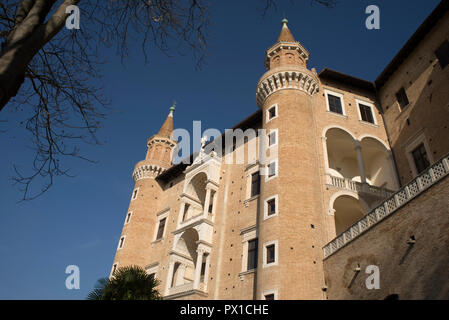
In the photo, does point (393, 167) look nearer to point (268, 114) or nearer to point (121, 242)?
point (268, 114)

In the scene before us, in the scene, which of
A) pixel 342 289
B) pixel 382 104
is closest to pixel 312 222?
pixel 342 289

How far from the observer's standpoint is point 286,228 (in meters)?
16.7

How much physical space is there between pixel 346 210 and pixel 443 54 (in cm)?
1023

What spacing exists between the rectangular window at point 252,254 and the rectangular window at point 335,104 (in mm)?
10688

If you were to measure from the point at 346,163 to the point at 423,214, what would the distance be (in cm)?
1339

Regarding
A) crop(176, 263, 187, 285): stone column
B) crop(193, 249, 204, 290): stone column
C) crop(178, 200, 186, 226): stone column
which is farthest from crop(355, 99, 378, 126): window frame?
crop(176, 263, 187, 285): stone column

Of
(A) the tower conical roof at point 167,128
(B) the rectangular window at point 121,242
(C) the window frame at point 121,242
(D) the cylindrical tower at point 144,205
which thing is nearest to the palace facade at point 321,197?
(D) the cylindrical tower at point 144,205

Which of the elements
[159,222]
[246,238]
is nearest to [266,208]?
[246,238]

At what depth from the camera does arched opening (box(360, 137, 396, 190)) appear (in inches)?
862

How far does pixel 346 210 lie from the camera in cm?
2138

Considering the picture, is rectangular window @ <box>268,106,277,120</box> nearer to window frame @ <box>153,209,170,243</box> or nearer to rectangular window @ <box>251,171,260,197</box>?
rectangular window @ <box>251,171,260,197</box>

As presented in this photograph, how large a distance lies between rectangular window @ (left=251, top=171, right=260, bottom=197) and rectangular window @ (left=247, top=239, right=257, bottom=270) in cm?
322

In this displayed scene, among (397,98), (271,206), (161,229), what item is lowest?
(271,206)

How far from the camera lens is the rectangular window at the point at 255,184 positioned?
21791mm
